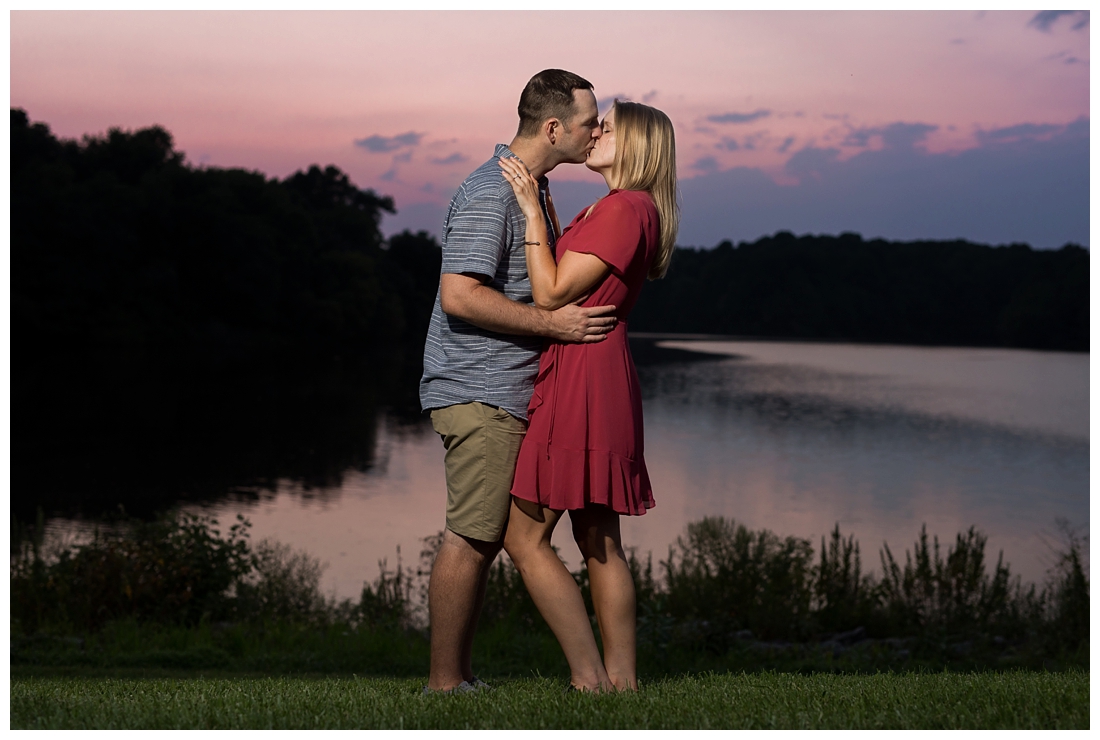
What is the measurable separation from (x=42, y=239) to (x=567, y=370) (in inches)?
2312

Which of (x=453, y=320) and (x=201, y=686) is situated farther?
(x=201, y=686)

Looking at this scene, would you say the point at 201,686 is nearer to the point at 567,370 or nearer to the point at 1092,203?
the point at 567,370

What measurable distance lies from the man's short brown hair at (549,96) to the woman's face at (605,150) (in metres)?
0.15

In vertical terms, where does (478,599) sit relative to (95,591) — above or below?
above

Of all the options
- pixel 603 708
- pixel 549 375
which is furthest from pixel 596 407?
pixel 603 708

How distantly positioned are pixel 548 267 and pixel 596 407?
1.74 feet

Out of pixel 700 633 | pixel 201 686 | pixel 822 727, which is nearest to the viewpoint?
pixel 822 727

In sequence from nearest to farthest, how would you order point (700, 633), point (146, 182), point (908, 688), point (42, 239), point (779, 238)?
point (908, 688) → point (700, 633) → point (42, 239) → point (146, 182) → point (779, 238)

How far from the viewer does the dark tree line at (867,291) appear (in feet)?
323

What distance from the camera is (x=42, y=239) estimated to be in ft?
184

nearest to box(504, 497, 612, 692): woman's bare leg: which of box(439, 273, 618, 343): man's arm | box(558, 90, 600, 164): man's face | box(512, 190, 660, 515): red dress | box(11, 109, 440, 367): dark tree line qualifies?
box(512, 190, 660, 515): red dress

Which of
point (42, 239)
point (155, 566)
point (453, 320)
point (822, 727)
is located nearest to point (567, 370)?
point (453, 320)

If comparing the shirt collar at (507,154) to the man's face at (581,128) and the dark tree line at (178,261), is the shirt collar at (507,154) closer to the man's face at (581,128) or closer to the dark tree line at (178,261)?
the man's face at (581,128)

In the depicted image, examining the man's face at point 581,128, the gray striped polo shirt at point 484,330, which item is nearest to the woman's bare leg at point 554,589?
the gray striped polo shirt at point 484,330
